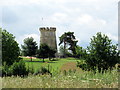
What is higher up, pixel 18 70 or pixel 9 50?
pixel 9 50

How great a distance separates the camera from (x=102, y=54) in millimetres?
13875

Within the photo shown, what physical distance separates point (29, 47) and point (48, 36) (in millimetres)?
7727

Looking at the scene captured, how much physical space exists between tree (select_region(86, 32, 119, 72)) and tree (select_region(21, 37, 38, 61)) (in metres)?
33.1

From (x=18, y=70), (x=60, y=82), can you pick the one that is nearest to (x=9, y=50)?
(x=18, y=70)

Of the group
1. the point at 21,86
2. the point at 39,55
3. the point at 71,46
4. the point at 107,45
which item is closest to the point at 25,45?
the point at 39,55

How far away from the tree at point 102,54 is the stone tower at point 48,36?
34769mm

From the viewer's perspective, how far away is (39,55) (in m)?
47.6

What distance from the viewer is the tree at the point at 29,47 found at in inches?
1826

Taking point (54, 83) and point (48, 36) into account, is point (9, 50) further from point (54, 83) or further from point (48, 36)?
point (48, 36)

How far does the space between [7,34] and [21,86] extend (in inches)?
700

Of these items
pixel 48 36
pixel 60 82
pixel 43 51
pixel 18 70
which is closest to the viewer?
pixel 60 82

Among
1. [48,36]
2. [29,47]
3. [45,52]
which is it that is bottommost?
[45,52]

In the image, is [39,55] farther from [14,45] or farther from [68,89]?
[68,89]

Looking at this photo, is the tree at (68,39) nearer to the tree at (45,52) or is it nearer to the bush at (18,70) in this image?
the tree at (45,52)
